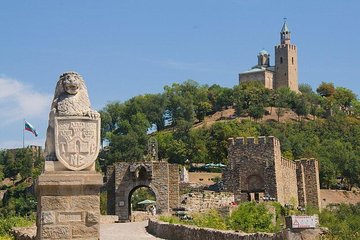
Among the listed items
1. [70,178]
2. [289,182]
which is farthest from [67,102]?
[289,182]

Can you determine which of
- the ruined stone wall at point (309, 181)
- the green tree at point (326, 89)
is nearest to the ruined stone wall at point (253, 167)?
the ruined stone wall at point (309, 181)

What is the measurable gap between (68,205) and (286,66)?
109671 millimetres

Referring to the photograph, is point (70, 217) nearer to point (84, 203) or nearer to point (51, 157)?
point (84, 203)

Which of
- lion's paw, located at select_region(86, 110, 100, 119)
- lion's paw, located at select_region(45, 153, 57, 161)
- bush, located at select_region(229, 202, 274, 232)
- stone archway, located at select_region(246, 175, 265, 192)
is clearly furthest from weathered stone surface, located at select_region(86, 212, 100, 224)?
stone archway, located at select_region(246, 175, 265, 192)

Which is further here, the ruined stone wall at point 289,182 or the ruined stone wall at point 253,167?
the ruined stone wall at point 289,182

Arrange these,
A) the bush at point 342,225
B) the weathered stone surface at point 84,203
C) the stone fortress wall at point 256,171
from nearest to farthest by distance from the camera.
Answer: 1. the weathered stone surface at point 84,203
2. the bush at point 342,225
3. the stone fortress wall at point 256,171

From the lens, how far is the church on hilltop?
113562mm

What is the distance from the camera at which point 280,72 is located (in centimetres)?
11569

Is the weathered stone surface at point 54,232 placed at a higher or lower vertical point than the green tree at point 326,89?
lower

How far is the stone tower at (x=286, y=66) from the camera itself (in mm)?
114188

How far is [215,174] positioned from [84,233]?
56.4m

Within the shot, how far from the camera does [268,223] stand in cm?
2134

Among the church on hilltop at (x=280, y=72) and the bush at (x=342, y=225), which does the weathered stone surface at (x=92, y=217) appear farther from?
the church on hilltop at (x=280, y=72)

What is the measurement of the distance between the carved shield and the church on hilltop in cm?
10557
